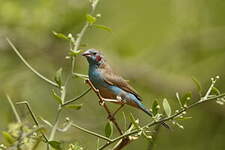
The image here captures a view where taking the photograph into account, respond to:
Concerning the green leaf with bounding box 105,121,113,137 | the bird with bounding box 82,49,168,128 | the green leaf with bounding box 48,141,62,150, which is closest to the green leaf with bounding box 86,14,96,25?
the green leaf with bounding box 105,121,113,137

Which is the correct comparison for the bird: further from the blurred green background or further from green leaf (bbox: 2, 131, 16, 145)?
the blurred green background

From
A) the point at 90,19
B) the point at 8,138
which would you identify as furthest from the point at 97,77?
the point at 8,138

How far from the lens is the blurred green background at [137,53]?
5914 mm

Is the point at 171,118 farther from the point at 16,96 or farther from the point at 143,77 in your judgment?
the point at 143,77

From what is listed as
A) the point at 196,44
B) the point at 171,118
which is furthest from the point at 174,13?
the point at 171,118

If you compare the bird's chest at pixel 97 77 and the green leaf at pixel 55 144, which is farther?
the bird's chest at pixel 97 77

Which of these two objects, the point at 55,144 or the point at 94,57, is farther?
the point at 94,57

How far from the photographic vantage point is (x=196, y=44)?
7.07 meters

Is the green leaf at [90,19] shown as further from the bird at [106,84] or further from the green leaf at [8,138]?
the bird at [106,84]

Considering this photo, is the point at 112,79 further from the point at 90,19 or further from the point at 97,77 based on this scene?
the point at 90,19

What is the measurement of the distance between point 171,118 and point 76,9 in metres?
4.60

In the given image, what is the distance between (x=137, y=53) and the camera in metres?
7.73

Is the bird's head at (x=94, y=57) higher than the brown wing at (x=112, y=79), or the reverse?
the bird's head at (x=94, y=57)

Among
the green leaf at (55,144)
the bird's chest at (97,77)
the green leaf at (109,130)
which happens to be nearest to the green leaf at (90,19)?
the green leaf at (109,130)
